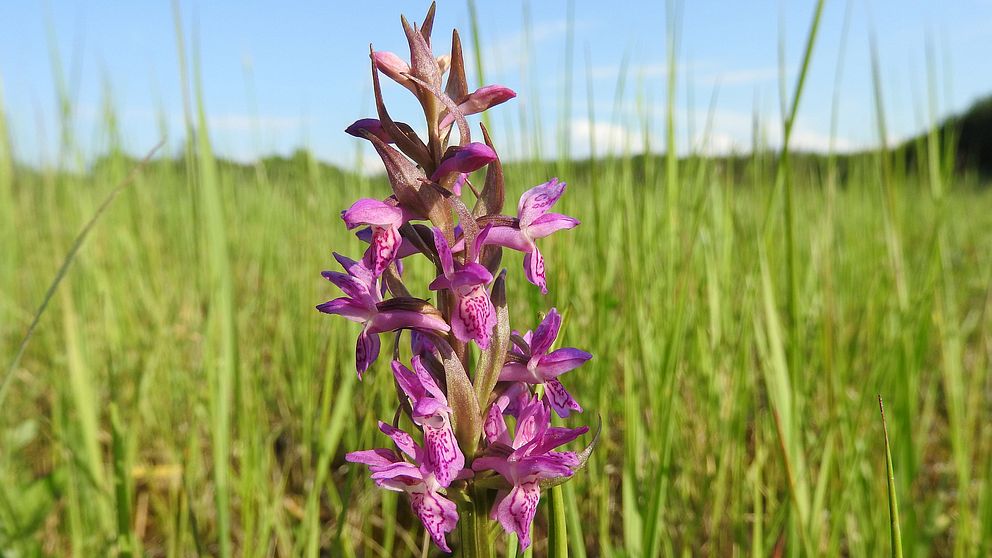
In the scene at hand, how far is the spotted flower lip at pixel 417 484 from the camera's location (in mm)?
701

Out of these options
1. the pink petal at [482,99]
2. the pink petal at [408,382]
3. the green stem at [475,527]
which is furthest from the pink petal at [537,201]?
the green stem at [475,527]

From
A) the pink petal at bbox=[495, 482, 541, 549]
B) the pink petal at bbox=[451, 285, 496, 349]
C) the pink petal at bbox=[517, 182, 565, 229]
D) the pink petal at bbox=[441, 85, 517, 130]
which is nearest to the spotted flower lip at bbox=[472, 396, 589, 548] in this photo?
the pink petal at bbox=[495, 482, 541, 549]

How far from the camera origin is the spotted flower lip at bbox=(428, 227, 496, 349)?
665mm

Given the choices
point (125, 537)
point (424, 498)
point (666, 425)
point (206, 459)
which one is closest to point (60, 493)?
point (206, 459)

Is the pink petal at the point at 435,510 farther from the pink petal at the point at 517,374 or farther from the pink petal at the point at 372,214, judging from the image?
the pink petal at the point at 372,214

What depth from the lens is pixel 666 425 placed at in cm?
103

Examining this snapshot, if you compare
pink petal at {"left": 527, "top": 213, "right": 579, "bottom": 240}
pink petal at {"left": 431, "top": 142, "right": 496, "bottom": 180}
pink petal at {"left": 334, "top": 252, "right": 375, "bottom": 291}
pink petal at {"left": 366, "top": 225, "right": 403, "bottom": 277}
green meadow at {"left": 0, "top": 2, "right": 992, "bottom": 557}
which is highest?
pink petal at {"left": 431, "top": 142, "right": 496, "bottom": 180}

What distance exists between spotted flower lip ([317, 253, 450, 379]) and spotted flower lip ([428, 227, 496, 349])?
0.11ft

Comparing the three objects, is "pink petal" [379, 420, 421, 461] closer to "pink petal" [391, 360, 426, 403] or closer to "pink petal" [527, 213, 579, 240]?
"pink petal" [391, 360, 426, 403]

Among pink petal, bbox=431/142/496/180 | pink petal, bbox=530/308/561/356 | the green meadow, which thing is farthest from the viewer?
the green meadow

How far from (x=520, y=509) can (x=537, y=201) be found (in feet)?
1.14

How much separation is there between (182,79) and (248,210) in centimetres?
281

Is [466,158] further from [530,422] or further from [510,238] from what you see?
[530,422]

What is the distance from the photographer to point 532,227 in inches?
29.5
